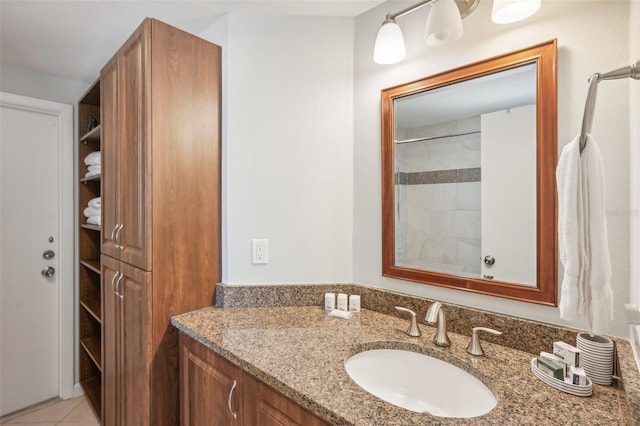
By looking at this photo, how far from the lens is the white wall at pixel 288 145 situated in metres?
1.56

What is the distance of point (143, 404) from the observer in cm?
138

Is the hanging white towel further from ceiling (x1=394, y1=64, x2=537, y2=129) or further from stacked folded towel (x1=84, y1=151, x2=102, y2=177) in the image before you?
stacked folded towel (x1=84, y1=151, x2=102, y2=177)

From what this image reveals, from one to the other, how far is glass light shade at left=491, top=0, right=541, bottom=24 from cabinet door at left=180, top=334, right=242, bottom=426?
1421mm

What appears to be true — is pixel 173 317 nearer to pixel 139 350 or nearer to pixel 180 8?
pixel 139 350

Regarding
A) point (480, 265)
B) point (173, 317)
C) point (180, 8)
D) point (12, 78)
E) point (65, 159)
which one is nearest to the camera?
point (480, 265)

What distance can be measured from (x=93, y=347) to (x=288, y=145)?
216cm

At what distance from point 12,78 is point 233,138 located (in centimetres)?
185

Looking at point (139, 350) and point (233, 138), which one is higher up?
point (233, 138)

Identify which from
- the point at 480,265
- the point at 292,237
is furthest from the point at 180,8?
the point at 480,265

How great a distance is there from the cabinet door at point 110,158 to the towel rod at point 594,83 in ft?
5.98

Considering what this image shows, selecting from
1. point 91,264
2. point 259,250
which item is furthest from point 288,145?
point 91,264

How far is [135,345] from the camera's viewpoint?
1.43m

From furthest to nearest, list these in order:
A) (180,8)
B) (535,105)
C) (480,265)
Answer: (180,8)
(480,265)
(535,105)

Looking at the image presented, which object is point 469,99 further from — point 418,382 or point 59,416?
point 59,416
